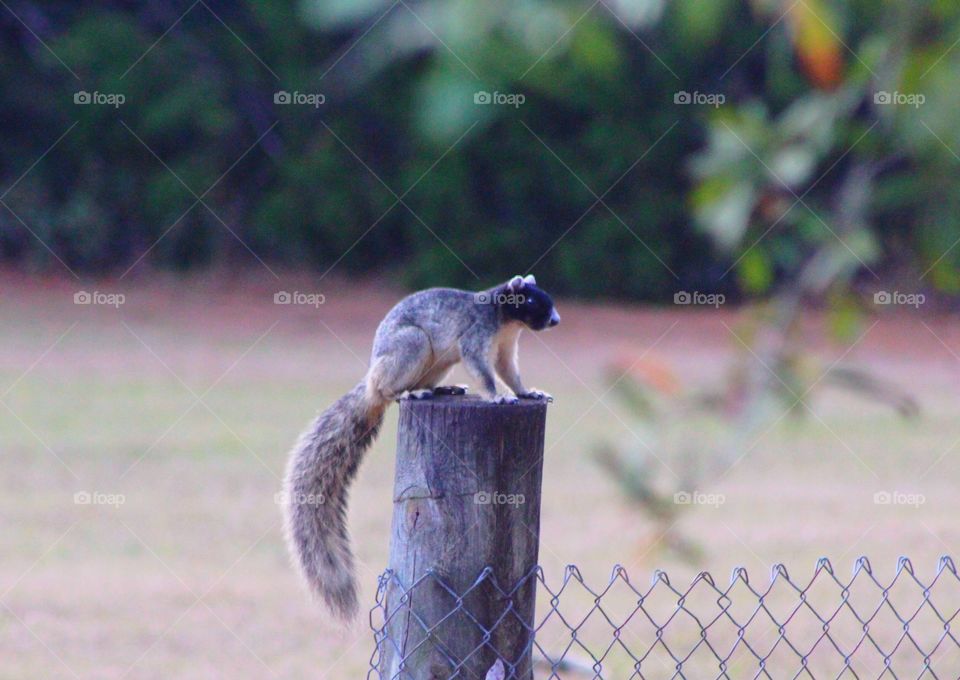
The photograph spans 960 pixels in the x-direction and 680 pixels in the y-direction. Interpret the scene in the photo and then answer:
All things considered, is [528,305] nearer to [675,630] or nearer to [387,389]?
[387,389]

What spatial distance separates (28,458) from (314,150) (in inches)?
332

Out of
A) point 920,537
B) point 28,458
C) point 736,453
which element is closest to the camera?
point 736,453

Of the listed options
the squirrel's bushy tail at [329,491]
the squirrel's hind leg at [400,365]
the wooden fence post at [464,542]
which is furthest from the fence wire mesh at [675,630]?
the squirrel's hind leg at [400,365]

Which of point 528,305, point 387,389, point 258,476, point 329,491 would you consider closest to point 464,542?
point 329,491

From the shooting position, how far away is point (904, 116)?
4.04 ft

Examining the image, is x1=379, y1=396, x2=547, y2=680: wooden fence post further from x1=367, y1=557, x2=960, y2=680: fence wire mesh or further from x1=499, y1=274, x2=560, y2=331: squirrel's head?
x1=499, y1=274, x2=560, y2=331: squirrel's head

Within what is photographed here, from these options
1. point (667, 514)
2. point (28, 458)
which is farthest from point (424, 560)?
point (28, 458)

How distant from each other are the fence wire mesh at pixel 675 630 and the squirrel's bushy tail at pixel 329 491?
15cm

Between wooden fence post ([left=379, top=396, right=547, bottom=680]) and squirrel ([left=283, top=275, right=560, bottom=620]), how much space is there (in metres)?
0.31

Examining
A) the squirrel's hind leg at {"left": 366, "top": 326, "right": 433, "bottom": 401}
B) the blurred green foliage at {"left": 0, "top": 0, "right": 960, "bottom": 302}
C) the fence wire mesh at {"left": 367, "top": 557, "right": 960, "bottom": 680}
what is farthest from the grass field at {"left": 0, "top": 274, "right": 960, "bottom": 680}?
the blurred green foliage at {"left": 0, "top": 0, "right": 960, "bottom": 302}

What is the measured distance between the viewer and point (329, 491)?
2.96 meters

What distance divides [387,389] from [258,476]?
19.6 ft

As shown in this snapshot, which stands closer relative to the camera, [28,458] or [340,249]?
[28,458]

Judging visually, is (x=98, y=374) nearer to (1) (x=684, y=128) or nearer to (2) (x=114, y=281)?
(2) (x=114, y=281)
